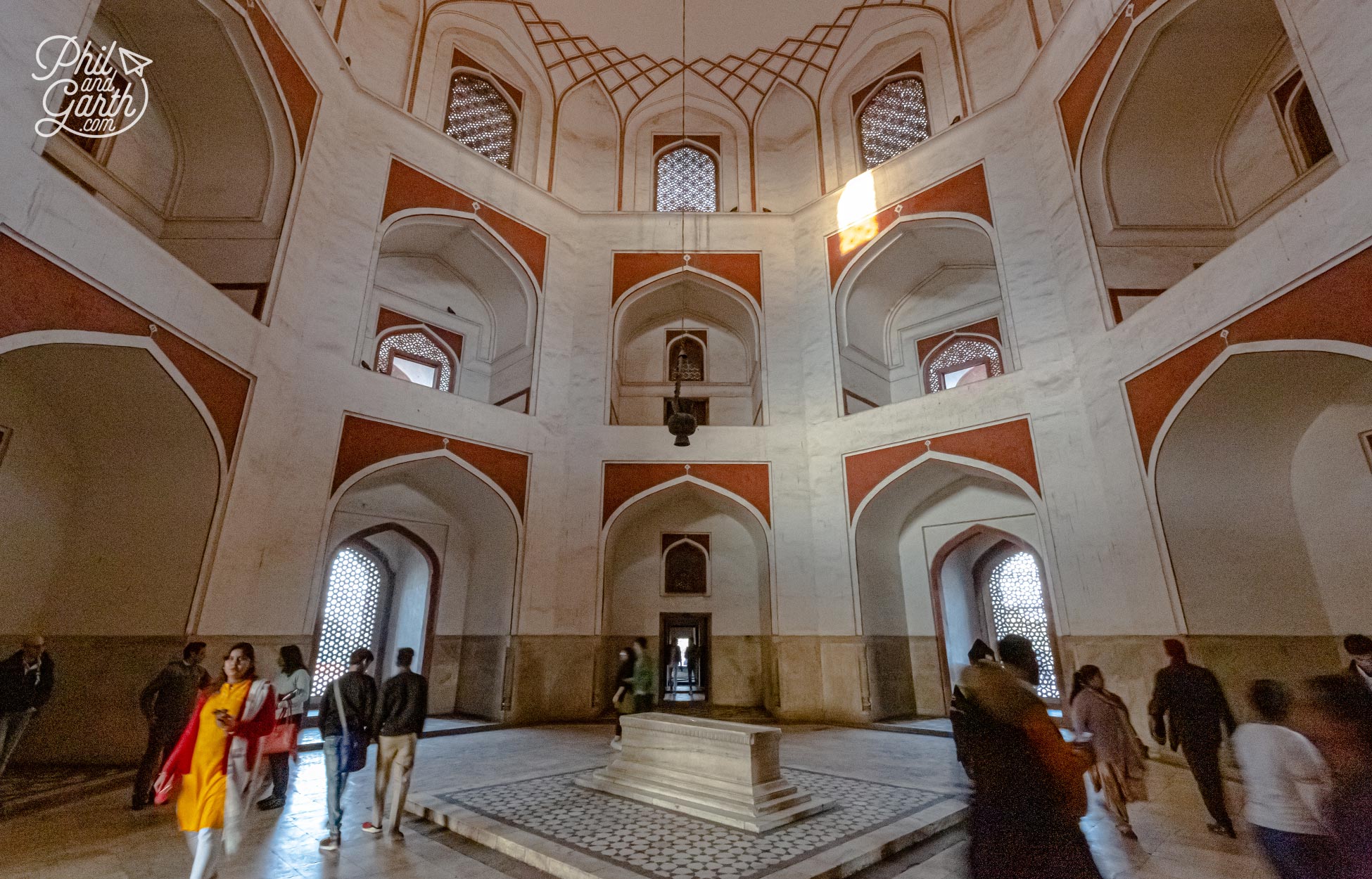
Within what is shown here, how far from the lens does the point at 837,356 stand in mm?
9555

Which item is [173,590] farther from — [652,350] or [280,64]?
[652,350]

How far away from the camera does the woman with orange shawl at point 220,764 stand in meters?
2.54

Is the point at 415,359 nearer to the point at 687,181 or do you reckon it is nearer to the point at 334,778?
the point at 687,181

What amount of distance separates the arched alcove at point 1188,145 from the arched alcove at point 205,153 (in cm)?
887

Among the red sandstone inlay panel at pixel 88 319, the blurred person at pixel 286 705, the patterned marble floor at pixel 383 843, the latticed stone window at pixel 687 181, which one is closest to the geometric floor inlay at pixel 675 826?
the patterned marble floor at pixel 383 843

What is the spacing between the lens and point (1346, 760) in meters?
2.12

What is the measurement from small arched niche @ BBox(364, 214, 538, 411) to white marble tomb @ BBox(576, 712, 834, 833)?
5.72 metres

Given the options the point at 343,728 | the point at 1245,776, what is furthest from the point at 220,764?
the point at 1245,776

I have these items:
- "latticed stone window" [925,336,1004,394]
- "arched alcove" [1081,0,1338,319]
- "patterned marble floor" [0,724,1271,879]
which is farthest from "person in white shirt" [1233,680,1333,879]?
"latticed stone window" [925,336,1004,394]

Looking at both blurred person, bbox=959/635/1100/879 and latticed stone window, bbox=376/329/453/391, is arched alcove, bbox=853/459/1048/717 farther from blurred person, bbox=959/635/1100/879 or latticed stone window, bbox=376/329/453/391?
latticed stone window, bbox=376/329/453/391

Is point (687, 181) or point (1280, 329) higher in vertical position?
point (687, 181)

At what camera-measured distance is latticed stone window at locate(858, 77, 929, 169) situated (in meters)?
10.4

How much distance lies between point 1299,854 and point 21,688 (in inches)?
260

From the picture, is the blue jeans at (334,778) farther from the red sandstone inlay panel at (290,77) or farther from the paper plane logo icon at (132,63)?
the paper plane logo icon at (132,63)
